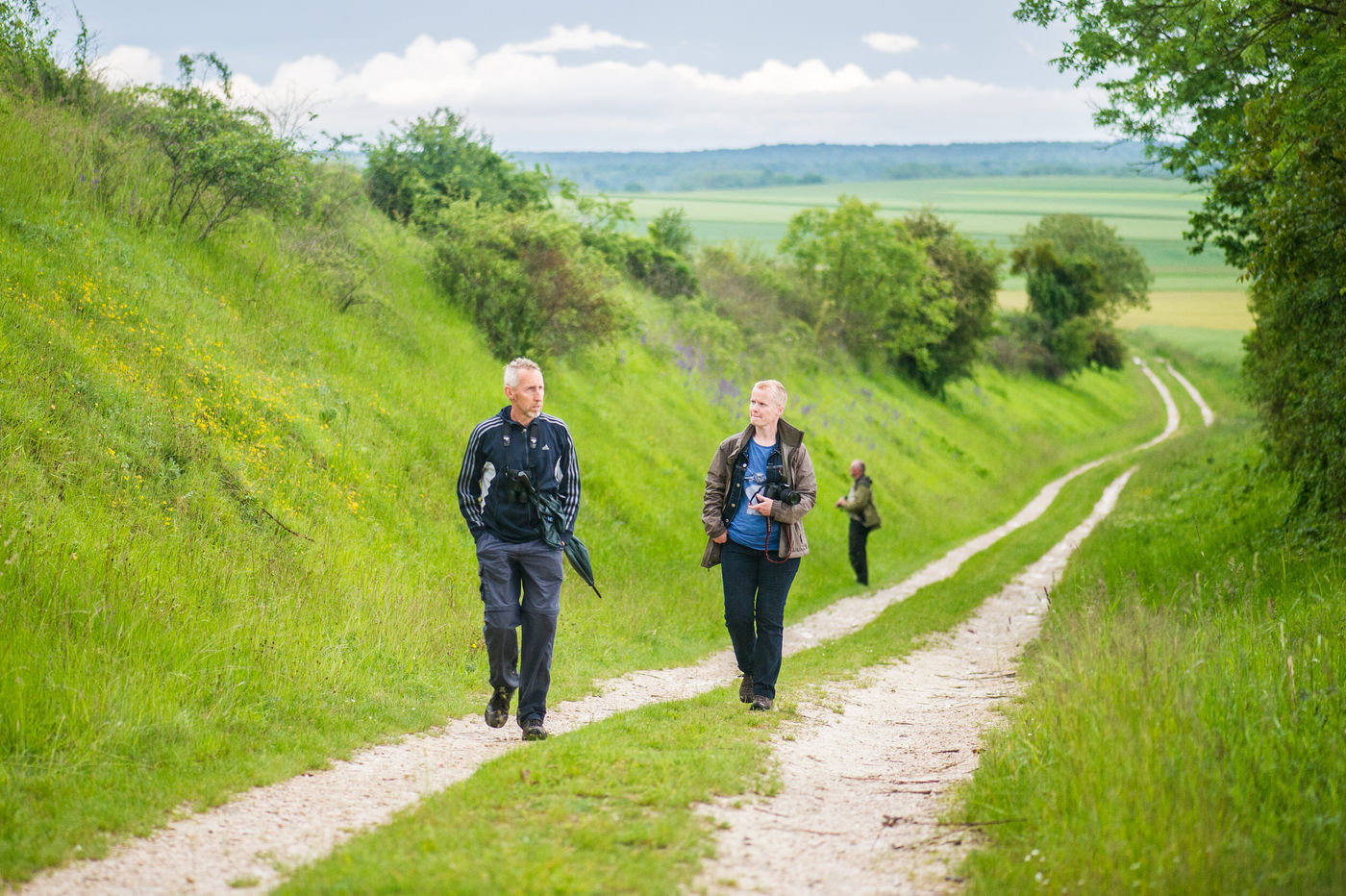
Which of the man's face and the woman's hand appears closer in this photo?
the man's face

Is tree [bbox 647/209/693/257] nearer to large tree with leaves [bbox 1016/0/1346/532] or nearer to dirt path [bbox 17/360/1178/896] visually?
large tree with leaves [bbox 1016/0/1346/532]

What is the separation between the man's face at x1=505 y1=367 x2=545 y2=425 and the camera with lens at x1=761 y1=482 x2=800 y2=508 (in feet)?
5.86

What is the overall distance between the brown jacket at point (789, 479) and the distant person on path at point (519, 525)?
1.17m

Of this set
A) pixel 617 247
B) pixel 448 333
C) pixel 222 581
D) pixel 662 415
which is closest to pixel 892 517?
pixel 662 415

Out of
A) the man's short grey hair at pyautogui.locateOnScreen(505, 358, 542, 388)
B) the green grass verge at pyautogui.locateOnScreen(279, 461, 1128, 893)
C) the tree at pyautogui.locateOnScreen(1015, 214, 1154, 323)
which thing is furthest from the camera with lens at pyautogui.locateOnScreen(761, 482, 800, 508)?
the tree at pyautogui.locateOnScreen(1015, 214, 1154, 323)

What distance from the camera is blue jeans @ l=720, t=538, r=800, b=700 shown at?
7551 mm

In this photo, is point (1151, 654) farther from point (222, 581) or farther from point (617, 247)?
point (617, 247)

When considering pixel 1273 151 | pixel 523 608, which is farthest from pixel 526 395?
pixel 1273 151

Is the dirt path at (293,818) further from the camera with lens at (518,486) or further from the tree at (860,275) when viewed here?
the tree at (860,275)

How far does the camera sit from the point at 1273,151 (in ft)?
35.8

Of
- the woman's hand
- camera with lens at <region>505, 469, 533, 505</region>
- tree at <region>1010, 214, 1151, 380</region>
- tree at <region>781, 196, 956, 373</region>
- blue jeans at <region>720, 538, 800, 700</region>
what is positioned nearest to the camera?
camera with lens at <region>505, 469, 533, 505</region>

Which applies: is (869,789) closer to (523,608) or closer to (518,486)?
(523,608)

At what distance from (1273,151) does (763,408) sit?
732cm

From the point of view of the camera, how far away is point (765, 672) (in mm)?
7695
